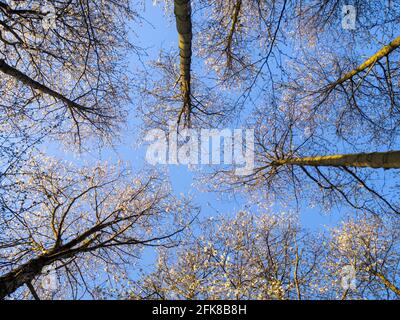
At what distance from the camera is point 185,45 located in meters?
4.54

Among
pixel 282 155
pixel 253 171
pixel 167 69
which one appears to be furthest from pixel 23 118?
pixel 282 155

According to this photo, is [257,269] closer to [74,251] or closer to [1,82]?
[74,251]

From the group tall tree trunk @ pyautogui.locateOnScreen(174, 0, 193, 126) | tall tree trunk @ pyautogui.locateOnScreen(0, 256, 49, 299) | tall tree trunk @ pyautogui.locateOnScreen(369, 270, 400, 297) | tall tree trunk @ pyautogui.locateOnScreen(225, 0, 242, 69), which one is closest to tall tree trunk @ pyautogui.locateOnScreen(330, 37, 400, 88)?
tall tree trunk @ pyautogui.locateOnScreen(225, 0, 242, 69)

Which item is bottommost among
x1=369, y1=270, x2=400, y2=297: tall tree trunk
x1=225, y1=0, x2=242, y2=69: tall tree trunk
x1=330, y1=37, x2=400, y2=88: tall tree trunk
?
x1=369, y1=270, x2=400, y2=297: tall tree trunk

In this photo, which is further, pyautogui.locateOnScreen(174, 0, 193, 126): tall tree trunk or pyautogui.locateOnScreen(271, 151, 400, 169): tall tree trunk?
pyautogui.locateOnScreen(174, 0, 193, 126): tall tree trunk

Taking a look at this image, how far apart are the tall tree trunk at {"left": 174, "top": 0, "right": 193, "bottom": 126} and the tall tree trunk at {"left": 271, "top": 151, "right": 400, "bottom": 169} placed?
8.99 ft

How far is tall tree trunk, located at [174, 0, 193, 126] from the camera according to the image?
3.69m

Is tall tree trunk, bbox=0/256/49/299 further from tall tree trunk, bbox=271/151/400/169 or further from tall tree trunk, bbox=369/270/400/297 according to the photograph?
tall tree trunk, bbox=369/270/400/297

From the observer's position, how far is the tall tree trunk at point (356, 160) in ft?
11.4

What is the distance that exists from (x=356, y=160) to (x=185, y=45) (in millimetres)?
3446

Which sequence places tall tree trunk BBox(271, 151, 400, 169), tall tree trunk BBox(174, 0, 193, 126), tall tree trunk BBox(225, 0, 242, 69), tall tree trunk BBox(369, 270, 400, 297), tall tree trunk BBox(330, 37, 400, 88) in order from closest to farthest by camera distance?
tall tree trunk BBox(271, 151, 400, 169)
tall tree trunk BBox(174, 0, 193, 126)
tall tree trunk BBox(330, 37, 400, 88)
tall tree trunk BBox(225, 0, 242, 69)
tall tree trunk BBox(369, 270, 400, 297)

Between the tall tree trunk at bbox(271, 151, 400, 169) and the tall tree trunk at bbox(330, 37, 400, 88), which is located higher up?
the tall tree trunk at bbox(330, 37, 400, 88)
